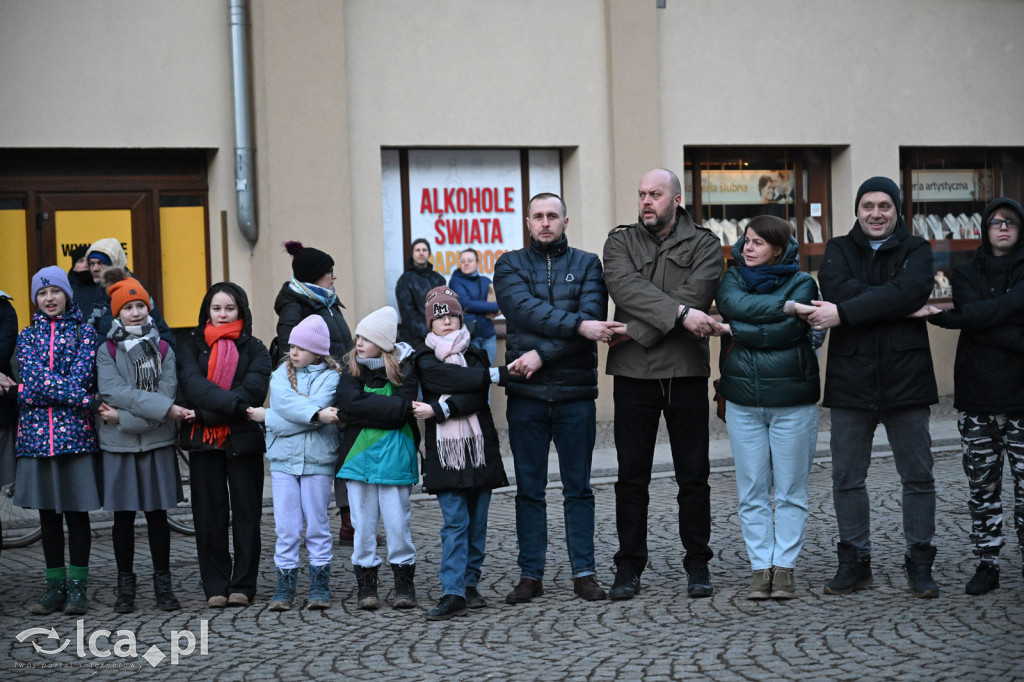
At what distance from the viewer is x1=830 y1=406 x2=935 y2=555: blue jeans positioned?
6.38 metres

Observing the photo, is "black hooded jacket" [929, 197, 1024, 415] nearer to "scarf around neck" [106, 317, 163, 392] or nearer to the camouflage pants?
the camouflage pants

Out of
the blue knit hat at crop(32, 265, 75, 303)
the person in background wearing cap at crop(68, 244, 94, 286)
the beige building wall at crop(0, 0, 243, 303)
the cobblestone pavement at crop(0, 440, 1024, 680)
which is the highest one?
the beige building wall at crop(0, 0, 243, 303)

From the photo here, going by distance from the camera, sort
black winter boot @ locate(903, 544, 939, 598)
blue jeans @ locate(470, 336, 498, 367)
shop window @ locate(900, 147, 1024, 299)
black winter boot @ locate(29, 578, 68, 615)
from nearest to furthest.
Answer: black winter boot @ locate(903, 544, 939, 598), black winter boot @ locate(29, 578, 68, 615), blue jeans @ locate(470, 336, 498, 367), shop window @ locate(900, 147, 1024, 299)

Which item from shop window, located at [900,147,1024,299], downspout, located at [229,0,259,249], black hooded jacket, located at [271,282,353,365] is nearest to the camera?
black hooded jacket, located at [271,282,353,365]

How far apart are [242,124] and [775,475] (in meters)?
7.61

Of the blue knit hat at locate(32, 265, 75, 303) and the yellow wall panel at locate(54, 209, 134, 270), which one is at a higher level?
the yellow wall panel at locate(54, 209, 134, 270)

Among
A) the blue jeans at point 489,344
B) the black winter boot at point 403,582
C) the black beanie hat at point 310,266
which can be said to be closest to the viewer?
the black winter boot at point 403,582

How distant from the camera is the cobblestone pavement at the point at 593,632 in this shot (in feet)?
17.3

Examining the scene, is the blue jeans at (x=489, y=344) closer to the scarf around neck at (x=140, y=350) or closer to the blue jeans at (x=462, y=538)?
the scarf around neck at (x=140, y=350)

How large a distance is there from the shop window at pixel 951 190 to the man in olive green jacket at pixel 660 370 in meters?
10.0

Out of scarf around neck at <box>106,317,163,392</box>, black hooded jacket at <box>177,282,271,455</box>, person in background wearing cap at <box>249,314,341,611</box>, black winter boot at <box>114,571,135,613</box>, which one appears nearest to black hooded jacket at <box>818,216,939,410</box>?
person in background wearing cap at <box>249,314,341,611</box>

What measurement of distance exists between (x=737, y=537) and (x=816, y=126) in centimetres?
804

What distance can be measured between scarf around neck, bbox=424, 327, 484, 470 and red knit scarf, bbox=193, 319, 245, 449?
1100mm

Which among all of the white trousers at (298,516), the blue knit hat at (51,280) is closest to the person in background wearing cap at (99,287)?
the blue knit hat at (51,280)
